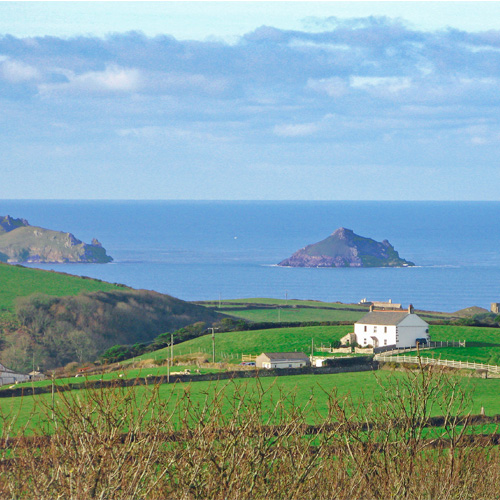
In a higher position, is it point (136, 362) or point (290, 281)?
point (290, 281)

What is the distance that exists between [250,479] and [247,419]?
2081 millimetres

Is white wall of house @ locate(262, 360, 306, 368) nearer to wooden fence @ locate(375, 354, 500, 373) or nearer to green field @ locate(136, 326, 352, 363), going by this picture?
wooden fence @ locate(375, 354, 500, 373)

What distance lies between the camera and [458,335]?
233 feet

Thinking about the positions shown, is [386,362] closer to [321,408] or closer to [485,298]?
[321,408]

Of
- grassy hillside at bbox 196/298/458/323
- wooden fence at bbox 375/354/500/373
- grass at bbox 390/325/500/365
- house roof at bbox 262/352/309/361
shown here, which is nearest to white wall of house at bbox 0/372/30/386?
house roof at bbox 262/352/309/361

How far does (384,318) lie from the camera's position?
222ft

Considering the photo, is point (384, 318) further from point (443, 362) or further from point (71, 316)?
point (71, 316)

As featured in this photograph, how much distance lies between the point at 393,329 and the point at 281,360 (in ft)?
36.7

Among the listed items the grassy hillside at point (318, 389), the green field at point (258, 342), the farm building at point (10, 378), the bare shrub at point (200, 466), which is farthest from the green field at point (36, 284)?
the bare shrub at point (200, 466)

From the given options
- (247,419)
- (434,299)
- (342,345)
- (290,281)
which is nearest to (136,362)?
(342,345)

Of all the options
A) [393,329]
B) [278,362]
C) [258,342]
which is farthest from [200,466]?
[258,342]

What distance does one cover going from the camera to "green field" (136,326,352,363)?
224ft

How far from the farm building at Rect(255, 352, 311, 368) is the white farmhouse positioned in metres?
9.03

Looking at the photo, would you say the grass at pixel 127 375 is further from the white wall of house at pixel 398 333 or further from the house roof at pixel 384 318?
the house roof at pixel 384 318
